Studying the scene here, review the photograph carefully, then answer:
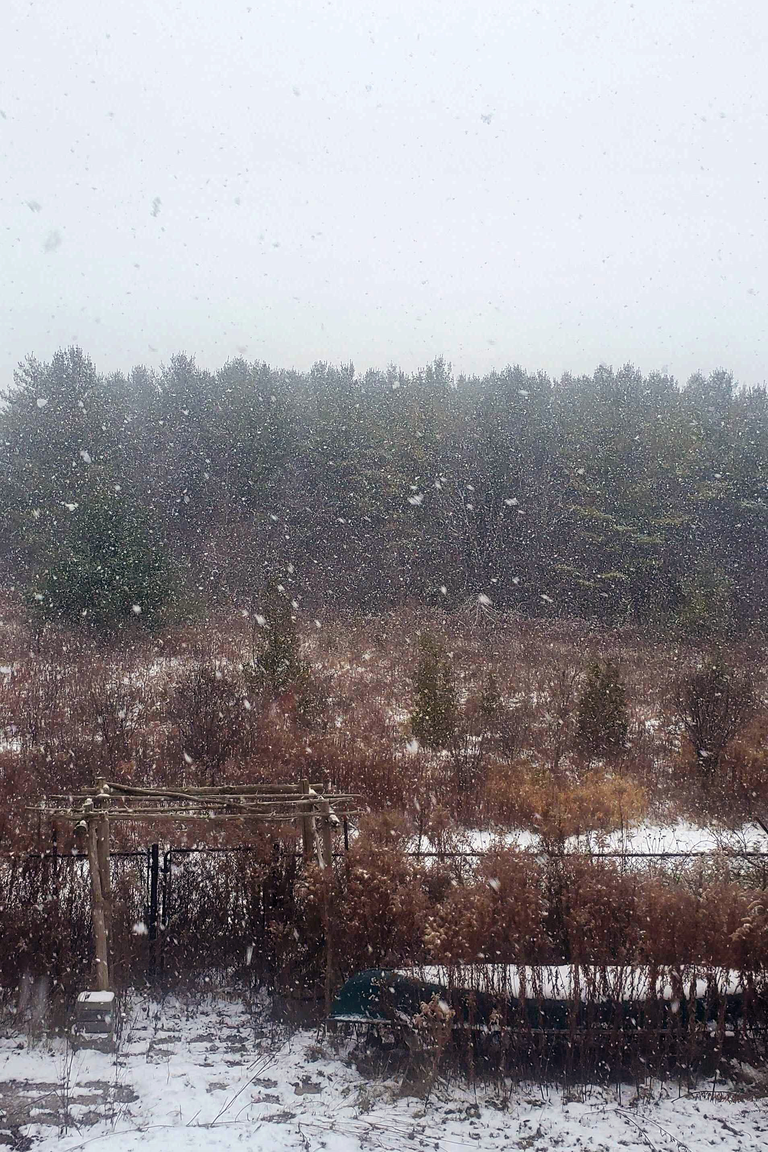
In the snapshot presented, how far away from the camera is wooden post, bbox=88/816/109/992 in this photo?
647 cm

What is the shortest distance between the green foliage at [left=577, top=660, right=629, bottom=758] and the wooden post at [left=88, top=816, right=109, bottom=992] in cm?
881

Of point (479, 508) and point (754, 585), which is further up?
point (479, 508)

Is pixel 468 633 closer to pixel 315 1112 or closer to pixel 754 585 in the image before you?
pixel 754 585

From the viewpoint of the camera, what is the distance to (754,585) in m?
29.6

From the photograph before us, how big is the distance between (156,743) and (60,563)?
8.55 metres

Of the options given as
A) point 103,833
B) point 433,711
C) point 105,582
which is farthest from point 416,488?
point 103,833

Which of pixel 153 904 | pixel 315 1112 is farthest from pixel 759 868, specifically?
pixel 153 904

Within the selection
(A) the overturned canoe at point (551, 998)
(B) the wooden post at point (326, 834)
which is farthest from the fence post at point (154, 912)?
(A) the overturned canoe at point (551, 998)

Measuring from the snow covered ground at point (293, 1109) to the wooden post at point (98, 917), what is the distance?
57cm

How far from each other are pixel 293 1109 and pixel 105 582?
15.5 metres

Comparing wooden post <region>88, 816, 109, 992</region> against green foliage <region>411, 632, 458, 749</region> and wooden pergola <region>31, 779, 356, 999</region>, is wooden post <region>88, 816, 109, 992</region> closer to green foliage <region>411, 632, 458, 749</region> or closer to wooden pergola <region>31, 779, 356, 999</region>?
wooden pergola <region>31, 779, 356, 999</region>

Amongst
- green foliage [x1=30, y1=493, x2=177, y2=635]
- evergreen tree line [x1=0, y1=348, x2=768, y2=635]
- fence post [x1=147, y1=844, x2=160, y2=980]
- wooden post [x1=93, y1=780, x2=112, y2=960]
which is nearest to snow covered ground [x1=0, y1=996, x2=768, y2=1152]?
fence post [x1=147, y1=844, x2=160, y2=980]

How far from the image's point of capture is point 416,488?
33469 millimetres

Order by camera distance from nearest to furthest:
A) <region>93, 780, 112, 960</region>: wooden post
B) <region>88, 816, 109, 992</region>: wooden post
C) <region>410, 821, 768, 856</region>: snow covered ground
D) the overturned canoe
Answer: the overturned canoe → <region>88, 816, 109, 992</region>: wooden post → <region>93, 780, 112, 960</region>: wooden post → <region>410, 821, 768, 856</region>: snow covered ground
